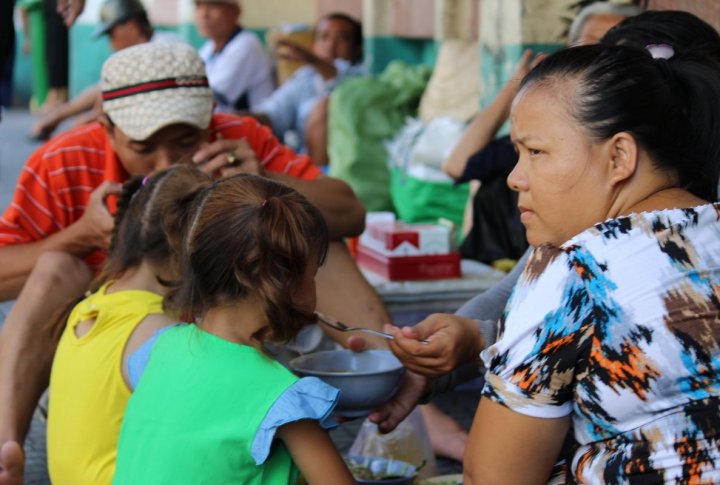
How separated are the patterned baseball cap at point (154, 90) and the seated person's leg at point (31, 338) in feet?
1.57

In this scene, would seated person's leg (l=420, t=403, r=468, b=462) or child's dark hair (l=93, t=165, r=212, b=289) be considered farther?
seated person's leg (l=420, t=403, r=468, b=462)

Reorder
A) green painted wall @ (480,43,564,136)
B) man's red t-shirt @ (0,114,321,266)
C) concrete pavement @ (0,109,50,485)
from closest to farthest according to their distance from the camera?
1. man's red t-shirt @ (0,114,321,266)
2. concrete pavement @ (0,109,50,485)
3. green painted wall @ (480,43,564,136)

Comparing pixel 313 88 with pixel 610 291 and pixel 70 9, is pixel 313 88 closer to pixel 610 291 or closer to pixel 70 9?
pixel 70 9

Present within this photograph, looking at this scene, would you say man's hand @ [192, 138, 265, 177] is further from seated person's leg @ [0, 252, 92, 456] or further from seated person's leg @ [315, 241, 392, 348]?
seated person's leg @ [0, 252, 92, 456]

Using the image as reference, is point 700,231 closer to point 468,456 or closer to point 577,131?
point 577,131

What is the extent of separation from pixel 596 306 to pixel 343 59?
22.8ft

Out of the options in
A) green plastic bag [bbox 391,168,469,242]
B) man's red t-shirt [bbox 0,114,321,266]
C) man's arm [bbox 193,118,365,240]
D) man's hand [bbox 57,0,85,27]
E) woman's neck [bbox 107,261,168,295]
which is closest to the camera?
woman's neck [bbox 107,261,168,295]

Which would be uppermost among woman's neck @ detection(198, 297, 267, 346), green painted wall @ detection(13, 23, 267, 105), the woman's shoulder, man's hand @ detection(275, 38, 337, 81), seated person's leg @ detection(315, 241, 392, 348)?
the woman's shoulder

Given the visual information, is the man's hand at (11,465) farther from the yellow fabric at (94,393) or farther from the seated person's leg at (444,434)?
the seated person's leg at (444,434)

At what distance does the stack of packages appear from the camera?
4078 millimetres

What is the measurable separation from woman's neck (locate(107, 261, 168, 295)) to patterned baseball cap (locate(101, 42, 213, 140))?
1.73ft

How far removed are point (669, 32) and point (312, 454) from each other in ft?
4.18

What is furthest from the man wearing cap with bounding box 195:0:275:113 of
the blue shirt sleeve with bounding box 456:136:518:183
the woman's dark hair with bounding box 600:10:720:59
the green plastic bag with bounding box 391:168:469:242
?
the woman's dark hair with bounding box 600:10:720:59

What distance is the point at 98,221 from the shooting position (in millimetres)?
3154
